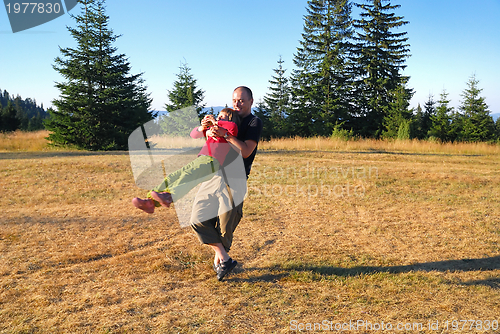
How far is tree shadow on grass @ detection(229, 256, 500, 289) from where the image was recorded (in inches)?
152

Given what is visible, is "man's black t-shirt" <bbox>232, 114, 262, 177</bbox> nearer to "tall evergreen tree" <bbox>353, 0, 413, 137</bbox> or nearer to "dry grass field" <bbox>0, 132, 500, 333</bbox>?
"dry grass field" <bbox>0, 132, 500, 333</bbox>

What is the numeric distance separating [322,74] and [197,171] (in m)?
30.8

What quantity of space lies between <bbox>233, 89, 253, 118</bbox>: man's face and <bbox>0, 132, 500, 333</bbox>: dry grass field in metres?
1.89

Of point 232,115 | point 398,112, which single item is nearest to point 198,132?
point 232,115

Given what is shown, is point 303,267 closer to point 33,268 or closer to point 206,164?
point 206,164

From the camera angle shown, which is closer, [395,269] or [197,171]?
[197,171]

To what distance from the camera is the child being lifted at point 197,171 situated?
9.66ft

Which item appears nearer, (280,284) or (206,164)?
(206,164)

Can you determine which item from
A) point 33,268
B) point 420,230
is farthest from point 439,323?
point 33,268

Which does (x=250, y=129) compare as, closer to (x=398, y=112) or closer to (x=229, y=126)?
(x=229, y=126)

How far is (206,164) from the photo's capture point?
3.13 metres

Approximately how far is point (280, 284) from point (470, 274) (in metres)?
2.37

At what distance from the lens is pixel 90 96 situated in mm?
19000

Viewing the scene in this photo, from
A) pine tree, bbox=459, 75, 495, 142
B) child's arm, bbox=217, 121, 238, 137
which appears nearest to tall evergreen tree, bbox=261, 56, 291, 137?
pine tree, bbox=459, 75, 495, 142
